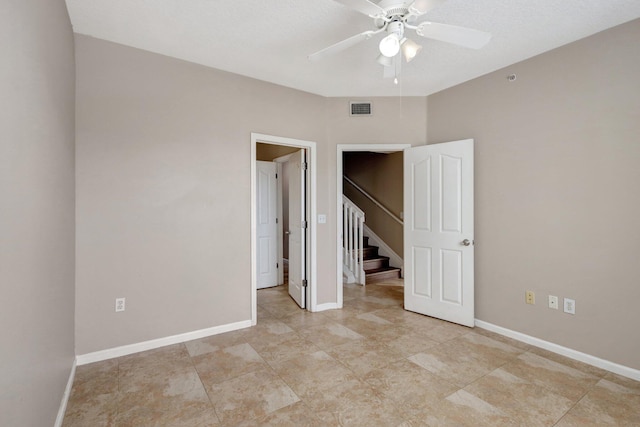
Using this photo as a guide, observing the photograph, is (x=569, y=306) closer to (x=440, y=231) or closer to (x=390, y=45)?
(x=440, y=231)

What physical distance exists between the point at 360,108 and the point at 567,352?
3273mm

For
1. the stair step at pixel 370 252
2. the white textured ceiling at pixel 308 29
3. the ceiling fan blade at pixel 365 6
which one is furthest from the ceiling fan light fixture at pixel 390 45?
the stair step at pixel 370 252

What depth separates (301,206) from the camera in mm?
3906

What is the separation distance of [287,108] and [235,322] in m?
2.49

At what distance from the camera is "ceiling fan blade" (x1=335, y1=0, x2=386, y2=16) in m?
1.62

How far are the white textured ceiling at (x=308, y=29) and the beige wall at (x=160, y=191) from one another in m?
0.28

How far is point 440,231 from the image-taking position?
11.6 ft

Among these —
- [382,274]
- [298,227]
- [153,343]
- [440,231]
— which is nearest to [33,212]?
[153,343]

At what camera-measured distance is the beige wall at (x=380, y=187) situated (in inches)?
230

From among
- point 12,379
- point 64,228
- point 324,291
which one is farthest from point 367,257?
point 12,379

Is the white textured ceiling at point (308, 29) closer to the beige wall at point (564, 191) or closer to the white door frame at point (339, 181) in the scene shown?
the beige wall at point (564, 191)

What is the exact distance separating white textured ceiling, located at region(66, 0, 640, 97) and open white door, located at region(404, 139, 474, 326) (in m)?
0.95

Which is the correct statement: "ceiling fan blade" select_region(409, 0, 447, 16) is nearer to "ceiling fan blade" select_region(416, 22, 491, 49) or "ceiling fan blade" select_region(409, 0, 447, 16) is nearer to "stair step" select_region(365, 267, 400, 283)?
"ceiling fan blade" select_region(416, 22, 491, 49)

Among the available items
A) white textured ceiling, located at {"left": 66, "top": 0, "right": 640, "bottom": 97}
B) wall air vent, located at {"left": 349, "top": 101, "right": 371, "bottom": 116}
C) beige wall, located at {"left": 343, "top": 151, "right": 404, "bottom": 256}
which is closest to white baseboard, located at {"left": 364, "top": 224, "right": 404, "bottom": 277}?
beige wall, located at {"left": 343, "top": 151, "right": 404, "bottom": 256}
